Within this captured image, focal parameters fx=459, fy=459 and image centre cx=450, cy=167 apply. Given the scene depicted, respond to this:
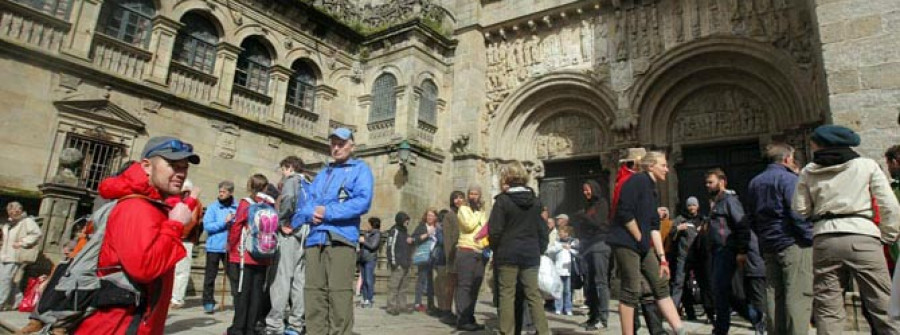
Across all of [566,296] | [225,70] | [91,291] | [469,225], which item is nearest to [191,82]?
[225,70]

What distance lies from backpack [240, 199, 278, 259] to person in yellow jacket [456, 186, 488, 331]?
2.37m

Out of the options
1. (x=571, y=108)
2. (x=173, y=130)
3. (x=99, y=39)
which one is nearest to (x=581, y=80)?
(x=571, y=108)

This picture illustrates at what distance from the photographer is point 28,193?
309 inches

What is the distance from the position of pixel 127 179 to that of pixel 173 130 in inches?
362

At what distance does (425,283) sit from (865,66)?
24.3ft

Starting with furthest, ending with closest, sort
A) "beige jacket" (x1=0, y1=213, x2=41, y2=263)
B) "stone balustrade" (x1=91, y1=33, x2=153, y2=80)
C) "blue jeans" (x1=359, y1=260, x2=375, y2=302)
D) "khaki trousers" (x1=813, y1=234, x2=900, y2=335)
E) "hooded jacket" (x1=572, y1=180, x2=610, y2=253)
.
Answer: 1. "stone balustrade" (x1=91, y1=33, x2=153, y2=80)
2. "blue jeans" (x1=359, y1=260, x2=375, y2=302)
3. "beige jacket" (x1=0, y1=213, x2=41, y2=263)
4. "hooded jacket" (x1=572, y1=180, x2=610, y2=253)
5. "khaki trousers" (x1=813, y1=234, x2=900, y2=335)

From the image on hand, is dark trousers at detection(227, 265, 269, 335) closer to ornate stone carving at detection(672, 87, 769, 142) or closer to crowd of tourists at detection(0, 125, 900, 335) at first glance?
crowd of tourists at detection(0, 125, 900, 335)

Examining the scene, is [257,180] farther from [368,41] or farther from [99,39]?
Answer: [368,41]

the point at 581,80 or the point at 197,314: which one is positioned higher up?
the point at 581,80

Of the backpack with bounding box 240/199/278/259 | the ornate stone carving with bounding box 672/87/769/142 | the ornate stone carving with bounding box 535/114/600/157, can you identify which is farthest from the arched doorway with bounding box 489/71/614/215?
the backpack with bounding box 240/199/278/259

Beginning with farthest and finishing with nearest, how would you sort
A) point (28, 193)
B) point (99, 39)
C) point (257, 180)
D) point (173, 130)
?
point (173, 130), point (99, 39), point (28, 193), point (257, 180)

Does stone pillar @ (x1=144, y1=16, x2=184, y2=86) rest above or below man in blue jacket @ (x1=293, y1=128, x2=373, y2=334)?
above

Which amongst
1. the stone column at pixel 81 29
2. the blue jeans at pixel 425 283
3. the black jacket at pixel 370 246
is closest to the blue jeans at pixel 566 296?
the blue jeans at pixel 425 283

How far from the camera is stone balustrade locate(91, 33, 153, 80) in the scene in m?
9.29
